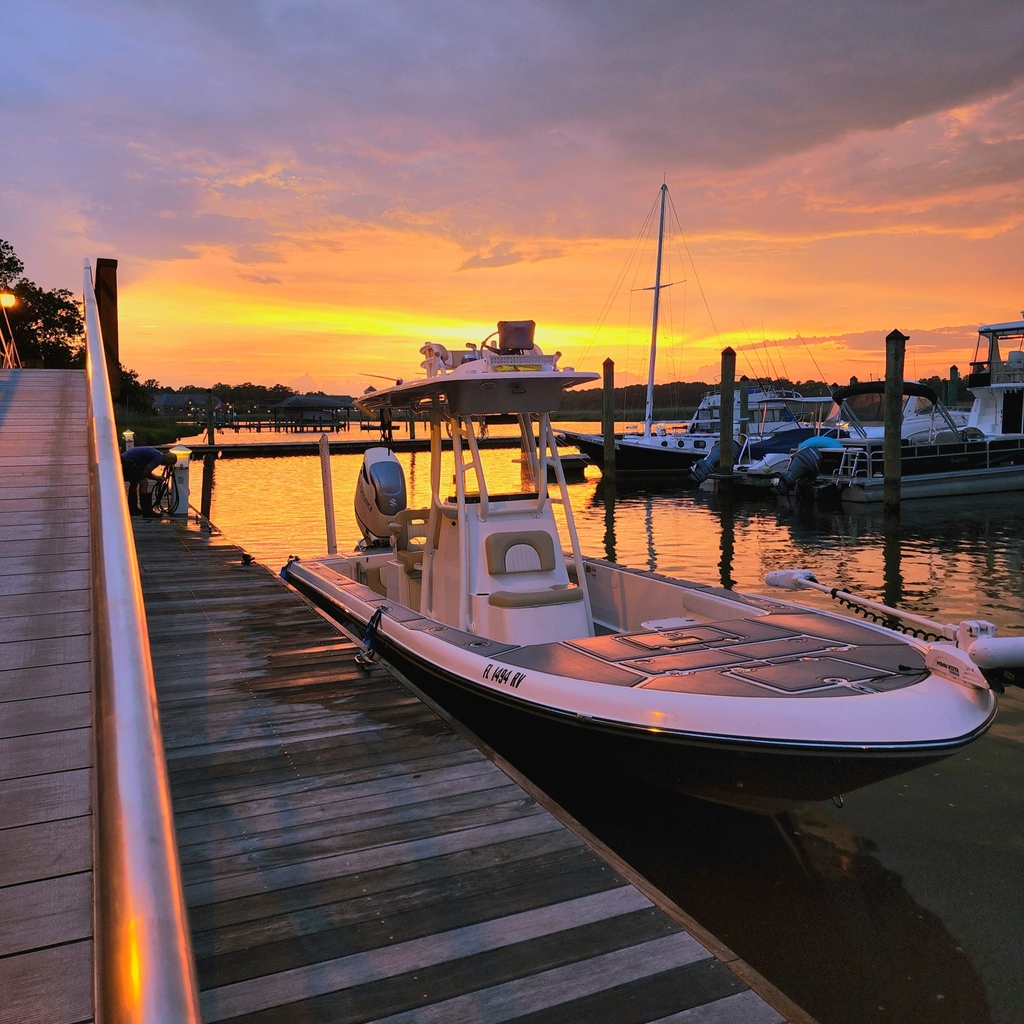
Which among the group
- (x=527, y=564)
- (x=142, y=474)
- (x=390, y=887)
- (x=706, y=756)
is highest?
(x=142, y=474)

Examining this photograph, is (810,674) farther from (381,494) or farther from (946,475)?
(946,475)

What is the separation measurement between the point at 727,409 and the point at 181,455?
1753 centimetres

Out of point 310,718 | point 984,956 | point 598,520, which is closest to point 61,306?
point 598,520

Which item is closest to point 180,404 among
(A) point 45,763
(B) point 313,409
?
(B) point 313,409

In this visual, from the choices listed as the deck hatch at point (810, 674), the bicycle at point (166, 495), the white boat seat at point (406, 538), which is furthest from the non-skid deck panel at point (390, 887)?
the bicycle at point (166, 495)

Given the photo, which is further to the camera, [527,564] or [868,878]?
[527,564]

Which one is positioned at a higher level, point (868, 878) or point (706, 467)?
point (706, 467)

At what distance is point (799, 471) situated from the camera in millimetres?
24125

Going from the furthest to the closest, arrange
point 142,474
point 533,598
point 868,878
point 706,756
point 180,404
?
point 180,404 → point 142,474 → point 533,598 → point 868,878 → point 706,756

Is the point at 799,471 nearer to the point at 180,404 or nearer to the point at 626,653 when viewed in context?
the point at 626,653

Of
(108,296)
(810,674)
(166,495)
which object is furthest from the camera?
(166,495)

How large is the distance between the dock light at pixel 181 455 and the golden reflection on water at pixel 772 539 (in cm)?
240

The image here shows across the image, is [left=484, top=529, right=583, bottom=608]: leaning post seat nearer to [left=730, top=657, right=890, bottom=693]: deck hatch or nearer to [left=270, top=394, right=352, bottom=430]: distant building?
[left=730, top=657, right=890, bottom=693]: deck hatch

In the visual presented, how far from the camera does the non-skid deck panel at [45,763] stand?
76.7 inches
